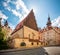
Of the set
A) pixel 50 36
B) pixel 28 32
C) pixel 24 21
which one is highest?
pixel 24 21

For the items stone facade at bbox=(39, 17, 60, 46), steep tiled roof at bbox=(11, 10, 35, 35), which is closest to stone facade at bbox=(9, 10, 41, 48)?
steep tiled roof at bbox=(11, 10, 35, 35)

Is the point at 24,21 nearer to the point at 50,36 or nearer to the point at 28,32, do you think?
the point at 28,32

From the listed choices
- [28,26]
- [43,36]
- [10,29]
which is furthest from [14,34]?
[43,36]

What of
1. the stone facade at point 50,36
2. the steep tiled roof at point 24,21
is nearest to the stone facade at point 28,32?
the steep tiled roof at point 24,21

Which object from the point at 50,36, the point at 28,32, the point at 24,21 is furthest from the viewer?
the point at 50,36

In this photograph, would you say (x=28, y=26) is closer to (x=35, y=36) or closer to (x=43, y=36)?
(x=35, y=36)

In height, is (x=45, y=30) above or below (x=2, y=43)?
above

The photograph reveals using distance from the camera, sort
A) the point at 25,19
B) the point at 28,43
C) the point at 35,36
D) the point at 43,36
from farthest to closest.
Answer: the point at 43,36
the point at 35,36
the point at 25,19
the point at 28,43

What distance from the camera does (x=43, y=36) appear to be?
2516 cm

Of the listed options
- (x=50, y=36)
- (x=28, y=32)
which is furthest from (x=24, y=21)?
(x=50, y=36)

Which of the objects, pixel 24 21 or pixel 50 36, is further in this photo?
pixel 50 36

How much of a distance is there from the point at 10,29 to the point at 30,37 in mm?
3512

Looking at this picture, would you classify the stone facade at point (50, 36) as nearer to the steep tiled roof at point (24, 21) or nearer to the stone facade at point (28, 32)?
the stone facade at point (28, 32)

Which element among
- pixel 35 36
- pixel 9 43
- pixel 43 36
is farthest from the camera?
pixel 43 36
